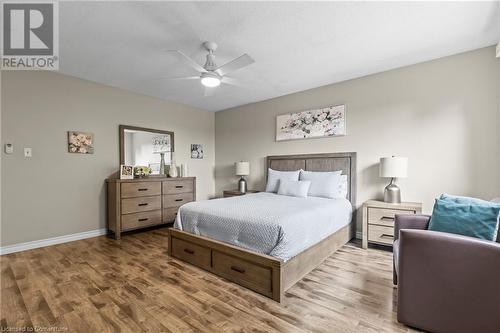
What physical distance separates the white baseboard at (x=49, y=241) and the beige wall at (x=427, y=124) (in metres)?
3.87

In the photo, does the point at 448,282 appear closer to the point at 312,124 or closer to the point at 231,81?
the point at 312,124

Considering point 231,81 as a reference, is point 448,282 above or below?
below

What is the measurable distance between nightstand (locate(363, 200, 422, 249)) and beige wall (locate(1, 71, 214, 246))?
4164 millimetres

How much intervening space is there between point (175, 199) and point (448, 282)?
3.95 m

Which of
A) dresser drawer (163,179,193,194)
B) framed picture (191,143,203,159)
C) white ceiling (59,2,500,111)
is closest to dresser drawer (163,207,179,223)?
dresser drawer (163,179,193,194)

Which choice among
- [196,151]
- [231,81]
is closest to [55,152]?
[196,151]

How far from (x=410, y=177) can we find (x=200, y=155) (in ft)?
13.6

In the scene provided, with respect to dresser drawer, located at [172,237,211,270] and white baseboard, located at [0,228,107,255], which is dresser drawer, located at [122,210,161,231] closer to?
white baseboard, located at [0,228,107,255]

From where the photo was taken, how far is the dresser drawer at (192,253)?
2.44 metres

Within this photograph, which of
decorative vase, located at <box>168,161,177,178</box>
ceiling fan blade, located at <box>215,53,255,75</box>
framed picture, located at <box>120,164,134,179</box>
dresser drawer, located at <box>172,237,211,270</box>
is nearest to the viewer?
ceiling fan blade, located at <box>215,53,255,75</box>

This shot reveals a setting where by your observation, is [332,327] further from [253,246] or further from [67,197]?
[67,197]

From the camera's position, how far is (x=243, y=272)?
2.12 m

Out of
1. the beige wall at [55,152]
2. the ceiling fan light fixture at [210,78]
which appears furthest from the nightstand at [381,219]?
the beige wall at [55,152]

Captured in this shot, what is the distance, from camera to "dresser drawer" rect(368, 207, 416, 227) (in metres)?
2.93
